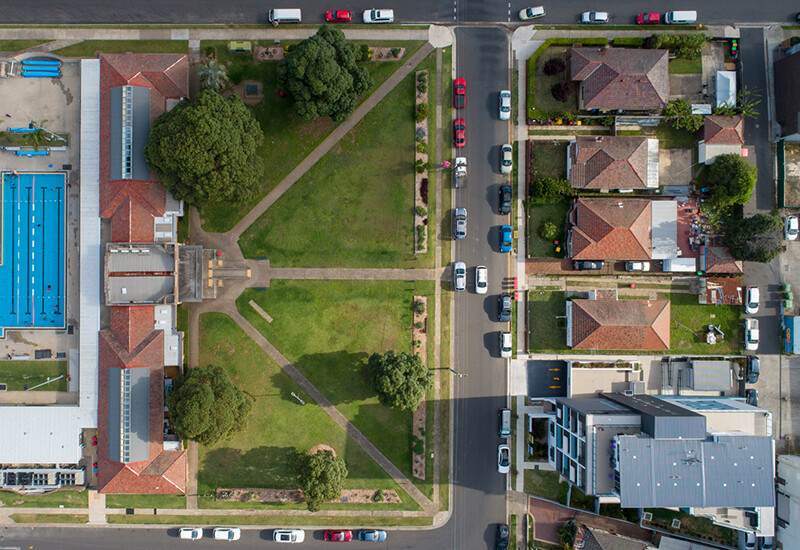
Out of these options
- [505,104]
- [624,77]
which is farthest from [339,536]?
[624,77]

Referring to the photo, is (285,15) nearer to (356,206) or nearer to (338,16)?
(338,16)

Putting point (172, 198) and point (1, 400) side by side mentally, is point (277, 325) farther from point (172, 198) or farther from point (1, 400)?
point (1, 400)

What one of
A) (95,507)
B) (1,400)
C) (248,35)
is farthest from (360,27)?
(95,507)

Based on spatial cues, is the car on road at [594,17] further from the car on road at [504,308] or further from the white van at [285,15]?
the car on road at [504,308]

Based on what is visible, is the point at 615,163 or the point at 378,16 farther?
the point at 378,16

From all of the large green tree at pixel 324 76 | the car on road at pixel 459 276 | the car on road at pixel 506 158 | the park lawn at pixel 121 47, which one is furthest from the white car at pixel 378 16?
the car on road at pixel 459 276

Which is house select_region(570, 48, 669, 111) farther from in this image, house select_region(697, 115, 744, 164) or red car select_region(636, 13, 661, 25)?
house select_region(697, 115, 744, 164)
